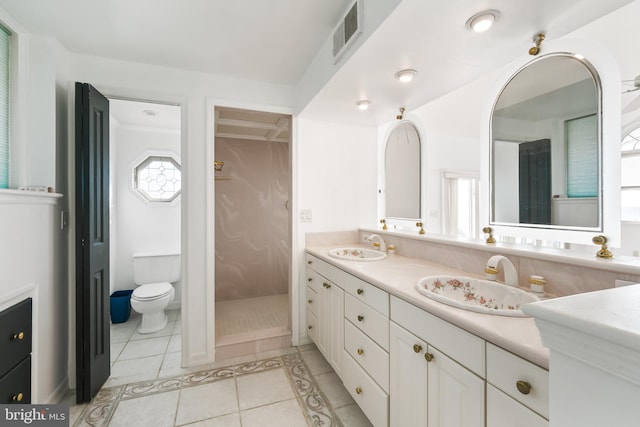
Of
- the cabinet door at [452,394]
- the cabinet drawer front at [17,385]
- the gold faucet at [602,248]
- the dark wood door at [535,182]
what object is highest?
the dark wood door at [535,182]

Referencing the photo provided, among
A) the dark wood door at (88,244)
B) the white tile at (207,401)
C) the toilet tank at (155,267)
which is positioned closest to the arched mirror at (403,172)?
the white tile at (207,401)

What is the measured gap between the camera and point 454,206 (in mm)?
3609

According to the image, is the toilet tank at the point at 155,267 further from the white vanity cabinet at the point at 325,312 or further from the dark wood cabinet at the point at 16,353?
the white vanity cabinet at the point at 325,312

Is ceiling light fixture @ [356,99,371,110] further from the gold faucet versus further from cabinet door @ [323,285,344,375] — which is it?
the gold faucet

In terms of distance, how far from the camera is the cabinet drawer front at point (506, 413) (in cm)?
67

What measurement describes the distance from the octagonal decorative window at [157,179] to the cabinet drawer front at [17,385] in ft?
6.83

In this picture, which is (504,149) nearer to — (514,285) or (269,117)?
(514,285)

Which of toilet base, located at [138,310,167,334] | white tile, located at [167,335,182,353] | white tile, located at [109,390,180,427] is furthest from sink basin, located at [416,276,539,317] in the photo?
toilet base, located at [138,310,167,334]

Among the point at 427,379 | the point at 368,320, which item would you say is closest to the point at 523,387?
the point at 427,379

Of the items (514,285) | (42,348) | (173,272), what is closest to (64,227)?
(42,348)

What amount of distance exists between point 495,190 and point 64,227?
2.77 meters

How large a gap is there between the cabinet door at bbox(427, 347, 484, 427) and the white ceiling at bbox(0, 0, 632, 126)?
1.33 meters

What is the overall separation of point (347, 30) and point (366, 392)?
1.93m

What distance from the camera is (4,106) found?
1.53m
